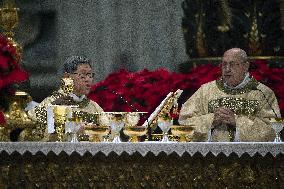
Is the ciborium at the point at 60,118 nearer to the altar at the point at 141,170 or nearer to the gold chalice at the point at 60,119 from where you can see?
the gold chalice at the point at 60,119

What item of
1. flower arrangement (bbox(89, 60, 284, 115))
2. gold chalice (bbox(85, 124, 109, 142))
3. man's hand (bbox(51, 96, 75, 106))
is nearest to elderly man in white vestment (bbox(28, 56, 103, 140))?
man's hand (bbox(51, 96, 75, 106))

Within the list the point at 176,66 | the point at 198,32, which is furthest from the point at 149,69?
the point at 198,32

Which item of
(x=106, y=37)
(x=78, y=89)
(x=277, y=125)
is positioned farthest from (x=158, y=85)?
(x=277, y=125)

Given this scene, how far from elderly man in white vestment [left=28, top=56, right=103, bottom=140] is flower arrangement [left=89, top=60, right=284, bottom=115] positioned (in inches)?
49.4

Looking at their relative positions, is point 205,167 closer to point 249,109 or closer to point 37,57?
point 249,109

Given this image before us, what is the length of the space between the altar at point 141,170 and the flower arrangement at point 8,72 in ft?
1.67

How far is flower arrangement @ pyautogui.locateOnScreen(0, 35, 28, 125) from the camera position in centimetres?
1344

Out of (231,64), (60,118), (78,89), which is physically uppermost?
(231,64)

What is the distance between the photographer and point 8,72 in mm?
13500

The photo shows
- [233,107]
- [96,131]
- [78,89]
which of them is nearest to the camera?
[96,131]

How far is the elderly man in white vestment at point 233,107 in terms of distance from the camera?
46.9ft

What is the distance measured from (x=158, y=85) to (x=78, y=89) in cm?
179

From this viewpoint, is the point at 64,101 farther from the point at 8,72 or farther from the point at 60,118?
the point at 8,72

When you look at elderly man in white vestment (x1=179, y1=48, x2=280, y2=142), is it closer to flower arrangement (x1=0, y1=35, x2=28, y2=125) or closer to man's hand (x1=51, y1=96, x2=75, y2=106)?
man's hand (x1=51, y1=96, x2=75, y2=106)
